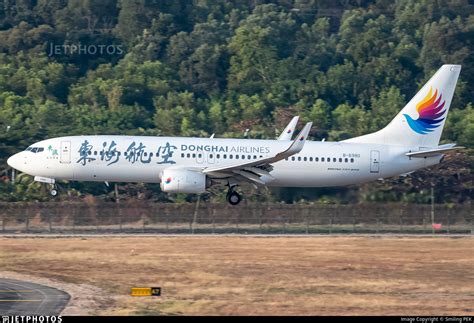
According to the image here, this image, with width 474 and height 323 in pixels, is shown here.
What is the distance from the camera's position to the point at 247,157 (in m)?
52.8

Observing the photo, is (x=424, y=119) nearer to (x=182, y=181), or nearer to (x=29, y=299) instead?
(x=182, y=181)

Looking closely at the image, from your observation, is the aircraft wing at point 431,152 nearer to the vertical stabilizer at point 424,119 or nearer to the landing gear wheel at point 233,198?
the vertical stabilizer at point 424,119

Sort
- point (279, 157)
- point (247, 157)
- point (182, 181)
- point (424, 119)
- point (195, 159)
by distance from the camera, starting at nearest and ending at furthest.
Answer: point (279, 157) < point (182, 181) < point (195, 159) < point (247, 157) < point (424, 119)

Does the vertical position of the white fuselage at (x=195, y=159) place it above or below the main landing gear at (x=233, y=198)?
above

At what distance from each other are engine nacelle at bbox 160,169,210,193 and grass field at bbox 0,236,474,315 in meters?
3.90

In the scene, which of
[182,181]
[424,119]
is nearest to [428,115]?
[424,119]

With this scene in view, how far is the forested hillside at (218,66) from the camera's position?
83.1m

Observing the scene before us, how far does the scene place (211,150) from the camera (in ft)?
173

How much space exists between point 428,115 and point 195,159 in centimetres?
1197

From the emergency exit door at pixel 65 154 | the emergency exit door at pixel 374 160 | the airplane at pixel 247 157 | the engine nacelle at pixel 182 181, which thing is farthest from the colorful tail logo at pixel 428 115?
the emergency exit door at pixel 65 154

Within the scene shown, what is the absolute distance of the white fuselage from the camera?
51500mm

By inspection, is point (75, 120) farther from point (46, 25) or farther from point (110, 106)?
point (46, 25)

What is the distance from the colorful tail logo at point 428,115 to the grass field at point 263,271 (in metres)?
7.66

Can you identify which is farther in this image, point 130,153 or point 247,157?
point 247,157
